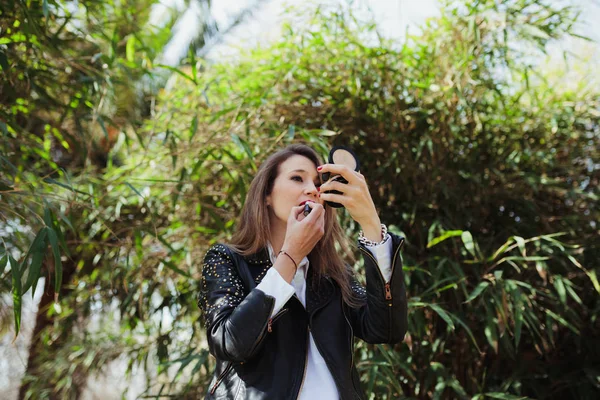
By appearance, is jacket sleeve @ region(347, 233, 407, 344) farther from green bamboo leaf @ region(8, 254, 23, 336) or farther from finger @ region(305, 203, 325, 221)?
green bamboo leaf @ region(8, 254, 23, 336)

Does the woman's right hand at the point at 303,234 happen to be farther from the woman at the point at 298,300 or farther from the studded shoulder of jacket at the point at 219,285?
the studded shoulder of jacket at the point at 219,285

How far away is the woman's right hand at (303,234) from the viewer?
Result: 1026 mm

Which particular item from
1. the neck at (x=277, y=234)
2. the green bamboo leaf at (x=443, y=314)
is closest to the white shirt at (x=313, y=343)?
the neck at (x=277, y=234)

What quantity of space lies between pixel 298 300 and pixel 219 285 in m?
0.16

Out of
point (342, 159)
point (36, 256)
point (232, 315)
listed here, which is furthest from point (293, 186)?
point (36, 256)

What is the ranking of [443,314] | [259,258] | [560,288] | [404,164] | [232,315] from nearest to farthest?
[232,315]
[259,258]
[443,314]
[560,288]
[404,164]

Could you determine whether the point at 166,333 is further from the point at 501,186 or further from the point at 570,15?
the point at 570,15

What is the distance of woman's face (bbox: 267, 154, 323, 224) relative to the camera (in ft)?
3.91

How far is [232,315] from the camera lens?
0.94 metres

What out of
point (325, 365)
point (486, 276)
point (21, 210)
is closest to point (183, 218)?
point (21, 210)

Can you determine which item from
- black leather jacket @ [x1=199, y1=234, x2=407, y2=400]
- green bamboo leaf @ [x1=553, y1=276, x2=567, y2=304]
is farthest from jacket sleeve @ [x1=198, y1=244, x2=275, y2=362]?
green bamboo leaf @ [x1=553, y1=276, x2=567, y2=304]

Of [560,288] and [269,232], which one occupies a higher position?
[269,232]

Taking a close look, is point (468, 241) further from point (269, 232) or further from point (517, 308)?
point (269, 232)

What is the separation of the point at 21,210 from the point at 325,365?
135 centimetres
